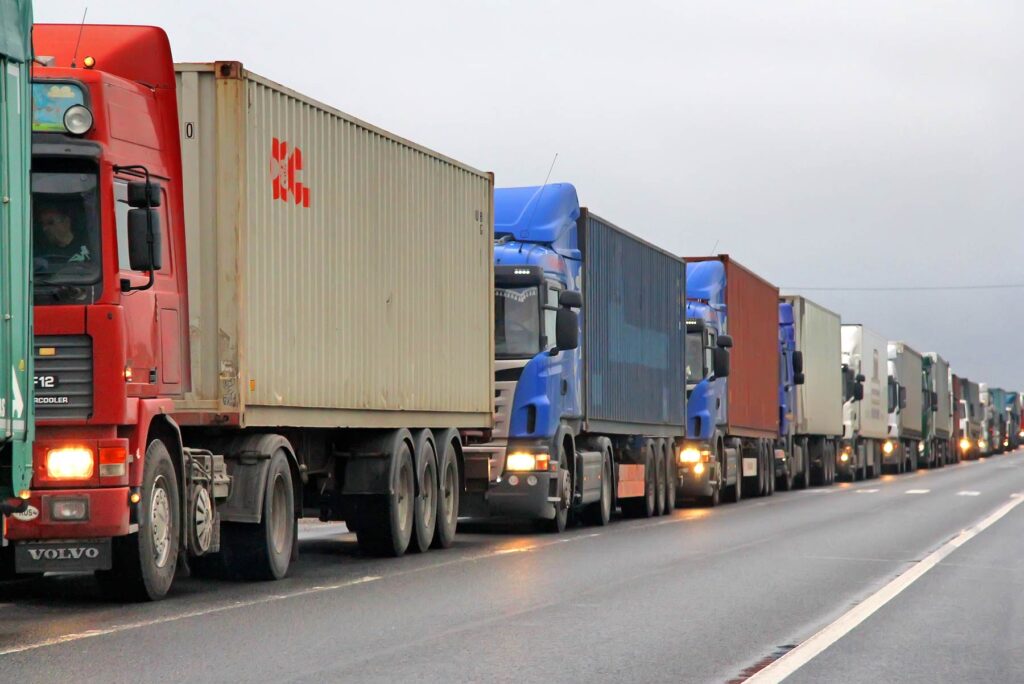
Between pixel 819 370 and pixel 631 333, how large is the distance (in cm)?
1888

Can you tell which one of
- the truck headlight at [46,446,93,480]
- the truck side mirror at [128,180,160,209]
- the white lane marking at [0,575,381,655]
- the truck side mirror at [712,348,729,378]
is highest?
the truck side mirror at [128,180,160,209]

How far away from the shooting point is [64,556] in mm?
11719

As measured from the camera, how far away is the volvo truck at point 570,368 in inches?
832

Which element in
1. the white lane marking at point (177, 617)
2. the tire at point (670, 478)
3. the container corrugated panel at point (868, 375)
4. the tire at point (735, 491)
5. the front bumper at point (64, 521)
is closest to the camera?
the white lane marking at point (177, 617)

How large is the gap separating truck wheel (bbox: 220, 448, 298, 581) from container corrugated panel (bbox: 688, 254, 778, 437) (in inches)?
744

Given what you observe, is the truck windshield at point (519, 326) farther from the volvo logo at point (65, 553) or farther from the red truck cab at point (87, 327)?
the volvo logo at point (65, 553)

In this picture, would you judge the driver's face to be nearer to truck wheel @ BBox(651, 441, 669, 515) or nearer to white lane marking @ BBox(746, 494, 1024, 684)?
white lane marking @ BBox(746, 494, 1024, 684)

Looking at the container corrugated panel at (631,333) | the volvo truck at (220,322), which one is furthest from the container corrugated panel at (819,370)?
the volvo truck at (220,322)

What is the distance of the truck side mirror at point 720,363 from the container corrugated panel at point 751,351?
5.74 feet

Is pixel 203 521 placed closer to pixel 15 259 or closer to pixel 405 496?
pixel 15 259

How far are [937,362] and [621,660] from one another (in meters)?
64.1

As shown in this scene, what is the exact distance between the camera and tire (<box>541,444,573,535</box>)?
21812mm

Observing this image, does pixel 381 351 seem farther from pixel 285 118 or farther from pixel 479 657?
pixel 479 657

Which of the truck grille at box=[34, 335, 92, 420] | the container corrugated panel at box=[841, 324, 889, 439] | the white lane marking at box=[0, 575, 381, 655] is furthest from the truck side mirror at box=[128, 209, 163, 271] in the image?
the container corrugated panel at box=[841, 324, 889, 439]
